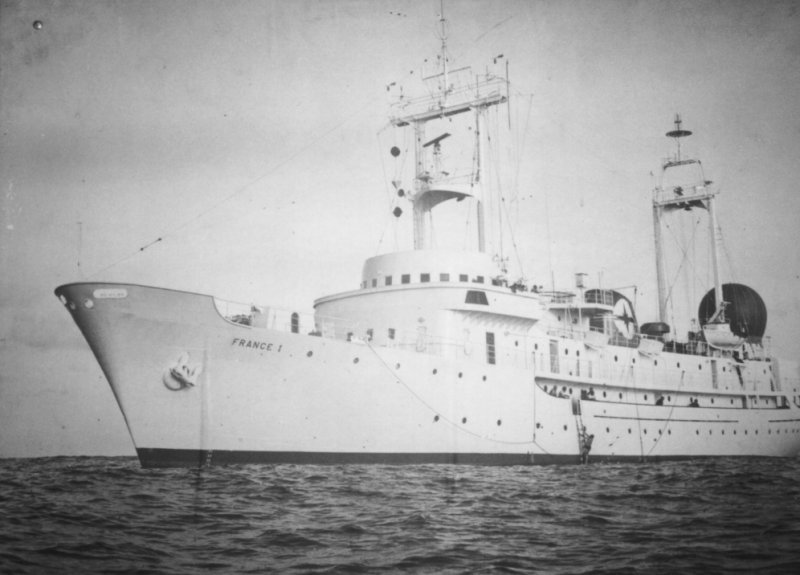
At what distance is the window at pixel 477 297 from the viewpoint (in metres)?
20.1

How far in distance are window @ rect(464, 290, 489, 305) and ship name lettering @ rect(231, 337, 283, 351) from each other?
670cm

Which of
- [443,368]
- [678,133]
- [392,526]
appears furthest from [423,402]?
[678,133]

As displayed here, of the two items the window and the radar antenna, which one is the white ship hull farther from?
the radar antenna

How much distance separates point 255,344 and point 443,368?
208 inches

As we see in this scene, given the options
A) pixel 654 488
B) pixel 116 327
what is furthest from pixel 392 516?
pixel 116 327

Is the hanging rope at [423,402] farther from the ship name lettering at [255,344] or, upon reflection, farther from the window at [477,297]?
the window at [477,297]

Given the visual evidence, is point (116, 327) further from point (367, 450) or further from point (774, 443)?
point (774, 443)

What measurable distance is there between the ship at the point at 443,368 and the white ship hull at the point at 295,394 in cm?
4

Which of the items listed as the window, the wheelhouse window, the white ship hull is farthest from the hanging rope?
the window

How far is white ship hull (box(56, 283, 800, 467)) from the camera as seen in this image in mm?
14945

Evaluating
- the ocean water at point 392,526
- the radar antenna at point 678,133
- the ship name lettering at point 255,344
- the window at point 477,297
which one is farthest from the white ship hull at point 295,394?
the radar antenna at point 678,133

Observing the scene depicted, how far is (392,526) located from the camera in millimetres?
8008

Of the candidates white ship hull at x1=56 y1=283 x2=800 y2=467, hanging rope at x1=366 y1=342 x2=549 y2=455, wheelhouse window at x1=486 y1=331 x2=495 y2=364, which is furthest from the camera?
wheelhouse window at x1=486 y1=331 x2=495 y2=364

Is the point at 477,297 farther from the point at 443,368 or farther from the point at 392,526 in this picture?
the point at 392,526
